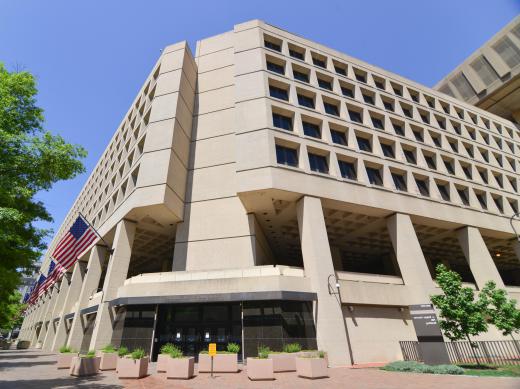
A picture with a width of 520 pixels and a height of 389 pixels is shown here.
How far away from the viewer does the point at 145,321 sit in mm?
19797

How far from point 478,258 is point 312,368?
23570 millimetres

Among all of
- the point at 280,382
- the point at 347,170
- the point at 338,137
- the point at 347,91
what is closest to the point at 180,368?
the point at 280,382

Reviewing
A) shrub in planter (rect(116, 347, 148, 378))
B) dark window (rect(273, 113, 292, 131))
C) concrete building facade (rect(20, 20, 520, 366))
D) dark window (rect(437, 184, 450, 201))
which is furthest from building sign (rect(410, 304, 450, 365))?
dark window (rect(273, 113, 292, 131))

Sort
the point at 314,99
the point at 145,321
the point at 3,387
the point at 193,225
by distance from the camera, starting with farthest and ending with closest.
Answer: the point at 314,99 < the point at 193,225 < the point at 145,321 < the point at 3,387

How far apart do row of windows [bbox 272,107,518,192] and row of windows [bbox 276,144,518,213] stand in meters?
1.59

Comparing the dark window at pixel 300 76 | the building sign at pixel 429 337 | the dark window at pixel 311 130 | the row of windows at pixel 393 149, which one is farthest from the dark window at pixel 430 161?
the building sign at pixel 429 337

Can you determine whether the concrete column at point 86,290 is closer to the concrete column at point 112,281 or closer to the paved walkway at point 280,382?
the concrete column at point 112,281

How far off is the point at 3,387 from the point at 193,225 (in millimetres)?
15358

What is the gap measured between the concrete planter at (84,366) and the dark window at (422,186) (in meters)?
29.9

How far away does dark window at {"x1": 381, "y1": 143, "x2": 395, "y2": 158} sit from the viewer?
29.5m

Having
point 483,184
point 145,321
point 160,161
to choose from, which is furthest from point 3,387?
point 483,184

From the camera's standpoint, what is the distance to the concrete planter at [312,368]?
1274cm

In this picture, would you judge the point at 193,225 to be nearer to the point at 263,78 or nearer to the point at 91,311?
the point at 91,311

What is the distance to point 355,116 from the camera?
Result: 1204 inches
